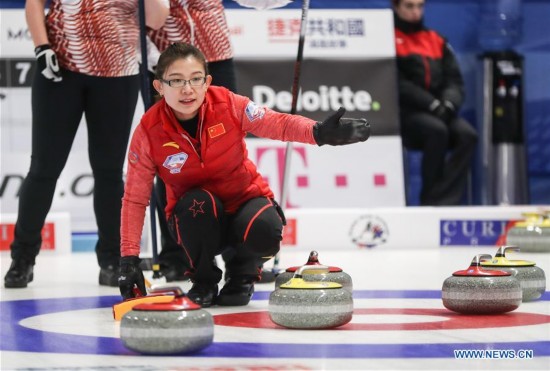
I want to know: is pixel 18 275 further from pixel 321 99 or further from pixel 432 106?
pixel 432 106

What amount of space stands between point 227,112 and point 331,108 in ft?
12.4

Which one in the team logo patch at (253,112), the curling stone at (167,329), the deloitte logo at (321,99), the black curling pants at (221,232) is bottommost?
the curling stone at (167,329)

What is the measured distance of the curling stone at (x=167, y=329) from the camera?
93.8 inches

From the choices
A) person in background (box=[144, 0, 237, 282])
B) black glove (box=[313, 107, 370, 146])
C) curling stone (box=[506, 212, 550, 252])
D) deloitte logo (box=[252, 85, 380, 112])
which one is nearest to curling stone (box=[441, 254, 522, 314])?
black glove (box=[313, 107, 370, 146])

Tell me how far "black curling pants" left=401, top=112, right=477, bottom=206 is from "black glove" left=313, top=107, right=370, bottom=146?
408cm

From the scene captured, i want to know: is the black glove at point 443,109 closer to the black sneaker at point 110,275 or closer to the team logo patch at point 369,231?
the team logo patch at point 369,231

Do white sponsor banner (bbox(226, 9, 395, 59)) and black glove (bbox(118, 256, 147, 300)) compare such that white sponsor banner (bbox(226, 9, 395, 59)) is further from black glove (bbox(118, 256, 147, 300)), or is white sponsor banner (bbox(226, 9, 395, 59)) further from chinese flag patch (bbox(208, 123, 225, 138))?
black glove (bbox(118, 256, 147, 300))

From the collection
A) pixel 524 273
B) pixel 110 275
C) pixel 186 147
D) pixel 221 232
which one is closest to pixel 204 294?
pixel 221 232

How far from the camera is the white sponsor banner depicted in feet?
22.9

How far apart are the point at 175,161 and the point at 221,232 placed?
0.31 metres

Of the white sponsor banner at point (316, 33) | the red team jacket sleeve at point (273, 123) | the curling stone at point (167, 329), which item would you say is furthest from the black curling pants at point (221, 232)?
the white sponsor banner at point (316, 33)

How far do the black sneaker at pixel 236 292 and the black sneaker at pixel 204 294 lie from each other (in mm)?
26

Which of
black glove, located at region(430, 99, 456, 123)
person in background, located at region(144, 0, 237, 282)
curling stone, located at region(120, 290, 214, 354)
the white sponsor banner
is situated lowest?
curling stone, located at region(120, 290, 214, 354)

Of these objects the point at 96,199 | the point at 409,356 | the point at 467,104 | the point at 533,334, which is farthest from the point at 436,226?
the point at 409,356
